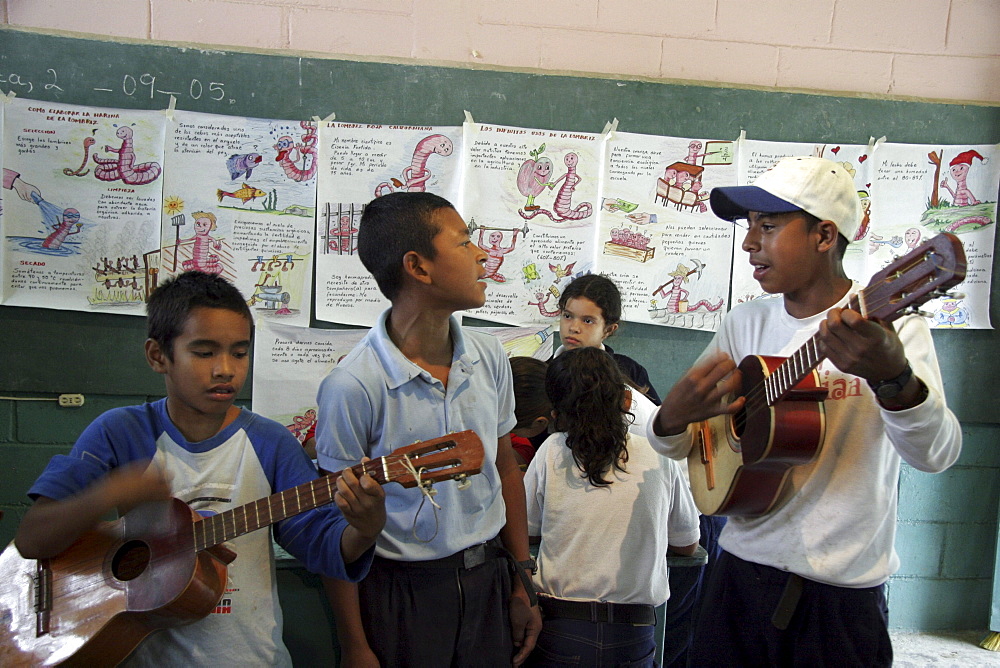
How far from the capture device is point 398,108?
3.47m

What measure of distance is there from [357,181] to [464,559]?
2174 mm

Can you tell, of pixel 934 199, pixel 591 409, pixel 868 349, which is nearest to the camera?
pixel 868 349

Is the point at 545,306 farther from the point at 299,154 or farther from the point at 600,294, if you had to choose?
the point at 299,154

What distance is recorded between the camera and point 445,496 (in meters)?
1.74

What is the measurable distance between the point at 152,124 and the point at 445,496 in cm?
245

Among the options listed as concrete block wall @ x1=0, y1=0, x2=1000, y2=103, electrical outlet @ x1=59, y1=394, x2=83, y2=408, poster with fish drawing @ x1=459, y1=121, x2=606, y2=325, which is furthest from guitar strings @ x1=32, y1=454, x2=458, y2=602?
concrete block wall @ x1=0, y1=0, x2=1000, y2=103

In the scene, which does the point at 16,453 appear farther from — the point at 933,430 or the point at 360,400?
the point at 933,430

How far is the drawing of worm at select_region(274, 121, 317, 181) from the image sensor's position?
11.2 feet

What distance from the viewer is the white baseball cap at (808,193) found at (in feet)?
5.73

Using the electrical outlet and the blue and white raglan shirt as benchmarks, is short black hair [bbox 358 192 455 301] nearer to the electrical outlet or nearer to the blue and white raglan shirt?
the blue and white raglan shirt

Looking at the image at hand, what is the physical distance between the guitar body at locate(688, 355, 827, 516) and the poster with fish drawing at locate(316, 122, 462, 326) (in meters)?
1.99

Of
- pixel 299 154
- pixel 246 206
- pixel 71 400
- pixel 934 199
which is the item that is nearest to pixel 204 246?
pixel 246 206

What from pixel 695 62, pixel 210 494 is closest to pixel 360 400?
pixel 210 494

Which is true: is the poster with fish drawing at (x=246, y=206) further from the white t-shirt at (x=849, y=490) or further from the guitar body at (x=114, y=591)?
the white t-shirt at (x=849, y=490)
